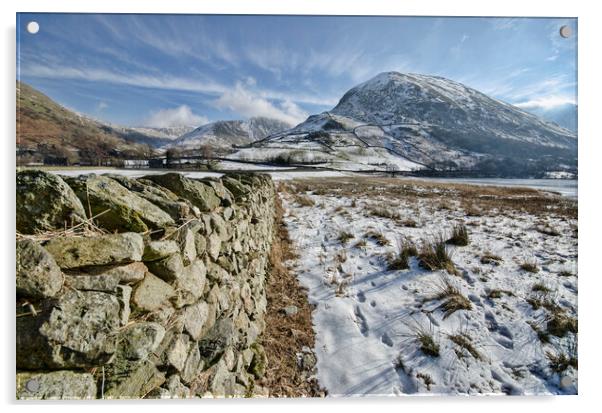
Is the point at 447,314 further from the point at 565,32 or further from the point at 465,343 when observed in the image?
the point at 565,32

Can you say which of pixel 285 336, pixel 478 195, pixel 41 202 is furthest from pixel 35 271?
pixel 478 195

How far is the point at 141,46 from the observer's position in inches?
122

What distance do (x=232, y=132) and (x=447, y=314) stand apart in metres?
4.23

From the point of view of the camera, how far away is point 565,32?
3.06 m

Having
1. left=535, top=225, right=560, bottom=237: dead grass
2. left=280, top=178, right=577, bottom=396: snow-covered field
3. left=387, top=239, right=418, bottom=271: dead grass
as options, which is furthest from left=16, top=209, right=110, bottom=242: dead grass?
left=535, top=225, right=560, bottom=237: dead grass

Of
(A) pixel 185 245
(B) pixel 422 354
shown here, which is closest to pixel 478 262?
(B) pixel 422 354

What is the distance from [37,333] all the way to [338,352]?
2495 millimetres

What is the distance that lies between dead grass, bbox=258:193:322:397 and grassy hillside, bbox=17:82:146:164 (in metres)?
2.65

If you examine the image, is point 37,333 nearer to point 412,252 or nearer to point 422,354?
point 422,354

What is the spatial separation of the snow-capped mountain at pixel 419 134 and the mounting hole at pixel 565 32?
2.93ft

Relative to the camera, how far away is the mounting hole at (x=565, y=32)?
3.05m

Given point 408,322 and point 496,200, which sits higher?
point 496,200

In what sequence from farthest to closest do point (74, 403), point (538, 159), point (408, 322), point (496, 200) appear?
1. point (496, 200)
2. point (538, 159)
3. point (408, 322)
4. point (74, 403)
